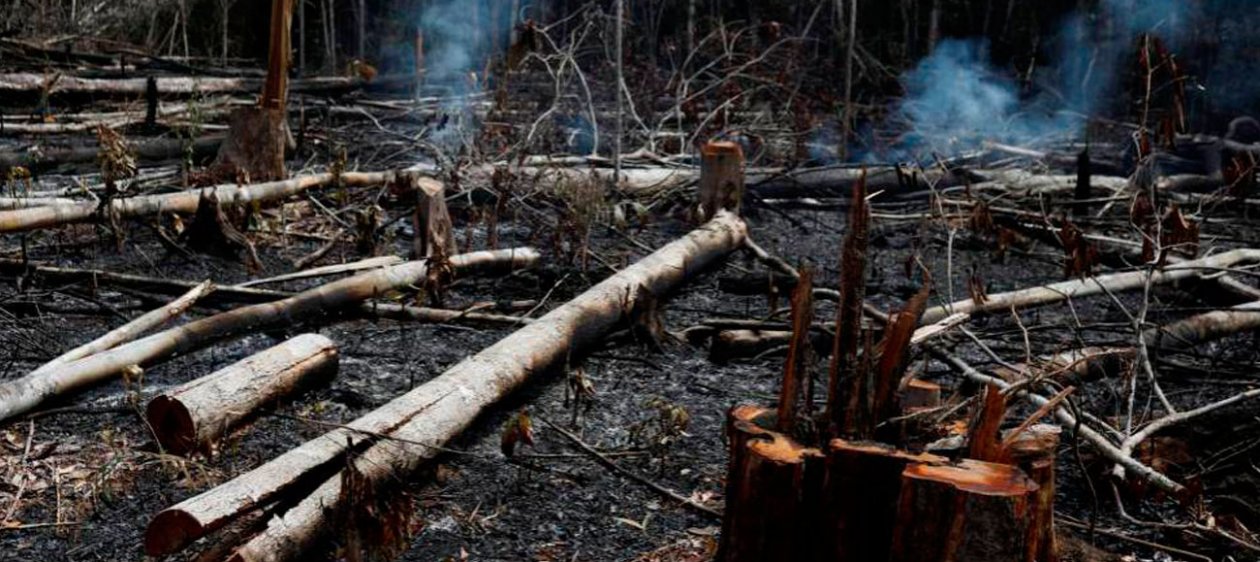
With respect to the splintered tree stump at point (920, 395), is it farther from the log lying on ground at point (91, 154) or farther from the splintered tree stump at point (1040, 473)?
the log lying on ground at point (91, 154)

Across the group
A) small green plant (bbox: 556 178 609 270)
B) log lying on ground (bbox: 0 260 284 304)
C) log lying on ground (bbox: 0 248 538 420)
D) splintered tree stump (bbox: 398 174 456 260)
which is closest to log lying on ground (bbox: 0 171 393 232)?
log lying on ground (bbox: 0 260 284 304)

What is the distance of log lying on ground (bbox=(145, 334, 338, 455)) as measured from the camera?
4688 millimetres

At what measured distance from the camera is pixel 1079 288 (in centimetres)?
746

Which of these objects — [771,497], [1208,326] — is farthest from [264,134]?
[771,497]

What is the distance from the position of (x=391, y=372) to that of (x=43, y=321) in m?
1.94

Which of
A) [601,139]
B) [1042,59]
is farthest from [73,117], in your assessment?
[1042,59]

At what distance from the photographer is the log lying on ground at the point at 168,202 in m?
7.69

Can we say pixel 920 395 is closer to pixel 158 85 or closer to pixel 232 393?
pixel 232 393

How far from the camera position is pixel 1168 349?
6.34 meters

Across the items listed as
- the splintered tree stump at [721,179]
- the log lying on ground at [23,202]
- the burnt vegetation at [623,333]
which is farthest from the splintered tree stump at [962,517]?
the log lying on ground at [23,202]

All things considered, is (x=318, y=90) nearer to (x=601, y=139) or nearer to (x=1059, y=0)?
(x=601, y=139)

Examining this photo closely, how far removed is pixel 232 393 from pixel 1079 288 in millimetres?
4998

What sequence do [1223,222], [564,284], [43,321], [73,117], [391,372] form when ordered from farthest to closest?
[73,117] < [1223,222] < [564,284] < [43,321] < [391,372]

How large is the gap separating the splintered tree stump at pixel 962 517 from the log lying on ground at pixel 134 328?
3754mm
